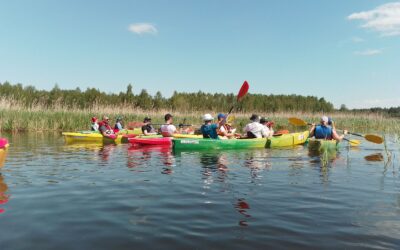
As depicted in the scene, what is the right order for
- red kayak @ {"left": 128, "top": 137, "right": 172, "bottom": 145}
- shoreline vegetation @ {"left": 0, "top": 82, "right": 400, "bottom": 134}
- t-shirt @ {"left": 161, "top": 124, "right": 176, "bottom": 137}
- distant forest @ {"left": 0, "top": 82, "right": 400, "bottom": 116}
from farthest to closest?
distant forest @ {"left": 0, "top": 82, "right": 400, "bottom": 116}, shoreline vegetation @ {"left": 0, "top": 82, "right": 400, "bottom": 134}, t-shirt @ {"left": 161, "top": 124, "right": 176, "bottom": 137}, red kayak @ {"left": 128, "top": 137, "right": 172, "bottom": 145}

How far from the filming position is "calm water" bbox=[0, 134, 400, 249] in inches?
142

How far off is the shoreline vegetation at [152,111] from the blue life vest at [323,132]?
224 centimetres

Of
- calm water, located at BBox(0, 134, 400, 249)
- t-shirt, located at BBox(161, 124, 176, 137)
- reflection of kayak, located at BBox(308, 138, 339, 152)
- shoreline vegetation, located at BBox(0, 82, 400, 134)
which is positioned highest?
shoreline vegetation, located at BBox(0, 82, 400, 134)

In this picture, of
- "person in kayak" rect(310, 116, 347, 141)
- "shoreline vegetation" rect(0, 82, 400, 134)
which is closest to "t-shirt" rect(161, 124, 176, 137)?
"person in kayak" rect(310, 116, 347, 141)

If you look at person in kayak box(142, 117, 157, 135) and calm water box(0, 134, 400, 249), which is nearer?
calm water box(0, 134, 400, 249)

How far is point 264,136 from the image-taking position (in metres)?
13.3

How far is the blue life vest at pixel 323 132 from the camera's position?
1250cm

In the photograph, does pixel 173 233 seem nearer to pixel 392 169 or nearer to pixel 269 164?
pixel 269 164

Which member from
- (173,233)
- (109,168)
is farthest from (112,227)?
(109,168)

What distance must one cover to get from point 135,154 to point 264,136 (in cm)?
505

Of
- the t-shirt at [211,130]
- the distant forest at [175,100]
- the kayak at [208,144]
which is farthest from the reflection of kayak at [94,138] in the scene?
the distant forest at [175,100]

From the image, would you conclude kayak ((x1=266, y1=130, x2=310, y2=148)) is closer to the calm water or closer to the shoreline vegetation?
the shoreline vegetation

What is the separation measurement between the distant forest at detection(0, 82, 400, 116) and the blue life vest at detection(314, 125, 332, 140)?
84.2ft

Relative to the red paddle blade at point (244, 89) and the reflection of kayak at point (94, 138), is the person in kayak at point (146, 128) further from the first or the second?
the red paddle blade at point (244, 89)
